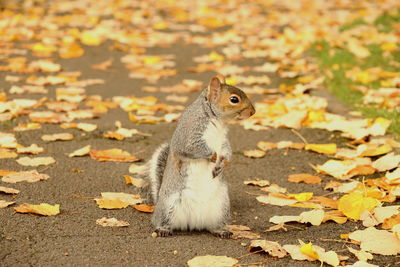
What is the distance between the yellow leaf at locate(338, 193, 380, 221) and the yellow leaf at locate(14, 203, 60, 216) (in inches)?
65.4

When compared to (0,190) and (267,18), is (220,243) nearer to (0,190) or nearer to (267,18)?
(0,190)

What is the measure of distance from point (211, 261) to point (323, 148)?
2.20m

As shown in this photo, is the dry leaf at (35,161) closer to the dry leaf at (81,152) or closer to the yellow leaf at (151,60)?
the dry leaf at (81,152)

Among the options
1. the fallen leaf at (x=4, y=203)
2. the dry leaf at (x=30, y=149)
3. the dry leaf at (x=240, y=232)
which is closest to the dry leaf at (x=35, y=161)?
the dry leaf at (x=30, y=149)

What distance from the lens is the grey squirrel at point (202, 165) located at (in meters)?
3.38

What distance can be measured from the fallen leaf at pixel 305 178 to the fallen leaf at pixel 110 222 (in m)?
1.37

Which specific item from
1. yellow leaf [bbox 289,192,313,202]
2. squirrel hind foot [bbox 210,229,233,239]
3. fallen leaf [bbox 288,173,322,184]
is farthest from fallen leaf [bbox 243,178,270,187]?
squirrel hind foot [bbox 210,229,233,239]

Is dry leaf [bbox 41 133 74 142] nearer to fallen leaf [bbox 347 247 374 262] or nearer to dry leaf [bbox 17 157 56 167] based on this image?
dry leaf [bbox 17 157 56 167]

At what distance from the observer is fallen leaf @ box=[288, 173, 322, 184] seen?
4.37 m

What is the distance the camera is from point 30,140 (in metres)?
5.11

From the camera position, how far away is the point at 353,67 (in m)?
7.45

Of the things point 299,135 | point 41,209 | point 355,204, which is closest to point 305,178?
point 355,204

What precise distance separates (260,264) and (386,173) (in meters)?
1.49

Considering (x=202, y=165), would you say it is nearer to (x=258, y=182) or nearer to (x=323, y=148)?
(x=258, y=182)
